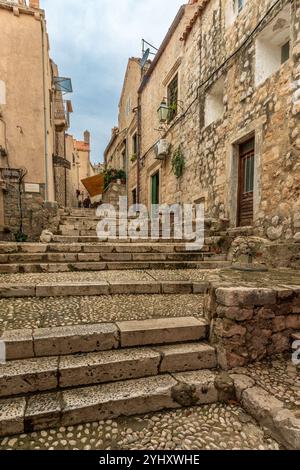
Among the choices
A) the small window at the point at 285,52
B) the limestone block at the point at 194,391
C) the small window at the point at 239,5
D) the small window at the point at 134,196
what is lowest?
the limestone block at the point at 194,391

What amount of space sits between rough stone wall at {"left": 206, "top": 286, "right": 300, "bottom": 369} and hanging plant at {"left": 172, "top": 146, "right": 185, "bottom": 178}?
643 cm

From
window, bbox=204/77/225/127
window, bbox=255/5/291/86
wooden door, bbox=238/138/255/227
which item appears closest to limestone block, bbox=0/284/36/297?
wooden door, bbox=238/138/255/227

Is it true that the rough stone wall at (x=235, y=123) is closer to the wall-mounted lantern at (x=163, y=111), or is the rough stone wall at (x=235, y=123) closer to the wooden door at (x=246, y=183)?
the wooden door at (x=246, y=183)

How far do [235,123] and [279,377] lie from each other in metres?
5.00

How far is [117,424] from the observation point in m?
1.63

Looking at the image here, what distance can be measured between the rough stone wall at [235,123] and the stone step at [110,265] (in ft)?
3.87

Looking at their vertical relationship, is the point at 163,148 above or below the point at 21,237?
above

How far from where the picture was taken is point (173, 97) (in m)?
9.30

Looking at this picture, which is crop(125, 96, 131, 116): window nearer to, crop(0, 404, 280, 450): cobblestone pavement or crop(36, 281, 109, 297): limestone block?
crop(36, 281, 109, 297): limestone block

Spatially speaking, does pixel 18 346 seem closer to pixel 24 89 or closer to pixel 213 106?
pixel 213 106

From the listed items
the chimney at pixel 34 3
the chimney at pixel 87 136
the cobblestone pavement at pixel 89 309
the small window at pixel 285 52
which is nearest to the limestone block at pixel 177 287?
the cobblestone pavement at pixel 89 309

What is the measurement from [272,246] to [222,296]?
7.71 ft

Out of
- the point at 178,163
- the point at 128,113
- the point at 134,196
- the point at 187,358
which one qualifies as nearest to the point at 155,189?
the point at 134,196

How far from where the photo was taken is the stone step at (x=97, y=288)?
2766 mm
